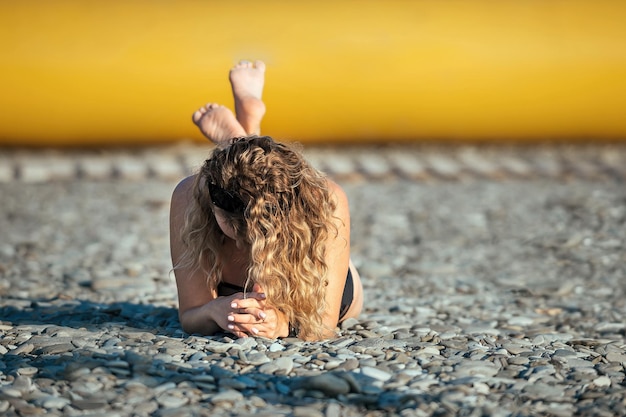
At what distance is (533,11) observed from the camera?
7.51m

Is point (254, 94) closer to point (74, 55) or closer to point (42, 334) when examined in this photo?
point (42, 334)

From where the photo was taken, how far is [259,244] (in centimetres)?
308

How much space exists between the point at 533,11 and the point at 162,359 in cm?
552

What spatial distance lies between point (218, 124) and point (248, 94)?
0.65ft

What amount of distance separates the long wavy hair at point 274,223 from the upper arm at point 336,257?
5cm

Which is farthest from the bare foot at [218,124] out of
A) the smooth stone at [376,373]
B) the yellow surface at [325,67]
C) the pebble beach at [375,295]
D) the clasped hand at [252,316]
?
the yellow surface at [325,67]

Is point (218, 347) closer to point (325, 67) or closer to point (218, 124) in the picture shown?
point (218, 124)

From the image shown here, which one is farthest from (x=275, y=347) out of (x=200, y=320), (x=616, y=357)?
(x=616, y=357)

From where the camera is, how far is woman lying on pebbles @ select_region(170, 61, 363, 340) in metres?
3.08

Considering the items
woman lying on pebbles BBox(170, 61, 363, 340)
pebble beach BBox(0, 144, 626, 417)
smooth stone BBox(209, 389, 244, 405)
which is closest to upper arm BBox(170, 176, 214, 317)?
woman lying on pebbles BBox(170, 61, 363, 340)

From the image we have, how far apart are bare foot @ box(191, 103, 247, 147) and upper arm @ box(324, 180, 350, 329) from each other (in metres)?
0.79

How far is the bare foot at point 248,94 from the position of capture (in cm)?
407

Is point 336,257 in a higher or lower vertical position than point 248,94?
lower

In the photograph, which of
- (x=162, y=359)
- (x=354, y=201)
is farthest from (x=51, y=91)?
(x=162, y=359)
